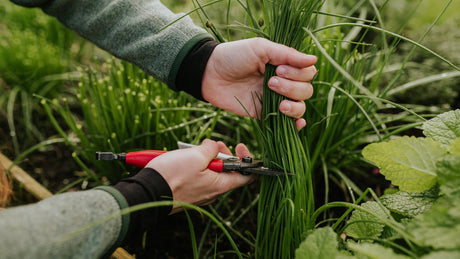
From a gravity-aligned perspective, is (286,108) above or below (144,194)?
above

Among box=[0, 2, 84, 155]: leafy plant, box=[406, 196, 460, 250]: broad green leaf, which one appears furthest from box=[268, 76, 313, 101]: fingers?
box=[0, 2, 84, 155]: leafy plant

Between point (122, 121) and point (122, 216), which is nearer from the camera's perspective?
point (122, 216)

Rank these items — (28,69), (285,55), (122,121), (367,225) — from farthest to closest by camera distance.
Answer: (28,69), (122,121), (285,55), (367,225)

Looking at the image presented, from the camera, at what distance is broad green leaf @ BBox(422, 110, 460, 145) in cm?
76

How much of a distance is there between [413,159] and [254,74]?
1.88 ft

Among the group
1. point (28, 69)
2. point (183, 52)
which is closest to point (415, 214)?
point (183, 52)

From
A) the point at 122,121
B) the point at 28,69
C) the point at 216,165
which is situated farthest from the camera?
the point at 28,69

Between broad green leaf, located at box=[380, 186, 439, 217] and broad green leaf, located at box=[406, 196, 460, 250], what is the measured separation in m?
0.15

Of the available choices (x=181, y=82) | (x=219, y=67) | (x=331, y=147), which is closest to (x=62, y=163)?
(x=181, y=82)

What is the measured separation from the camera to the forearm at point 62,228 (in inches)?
21.5

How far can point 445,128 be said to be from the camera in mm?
766

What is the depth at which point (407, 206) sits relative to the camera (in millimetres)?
745

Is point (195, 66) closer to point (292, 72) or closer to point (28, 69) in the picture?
point (292, 72)

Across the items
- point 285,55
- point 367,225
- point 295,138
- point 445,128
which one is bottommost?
point 367,225
